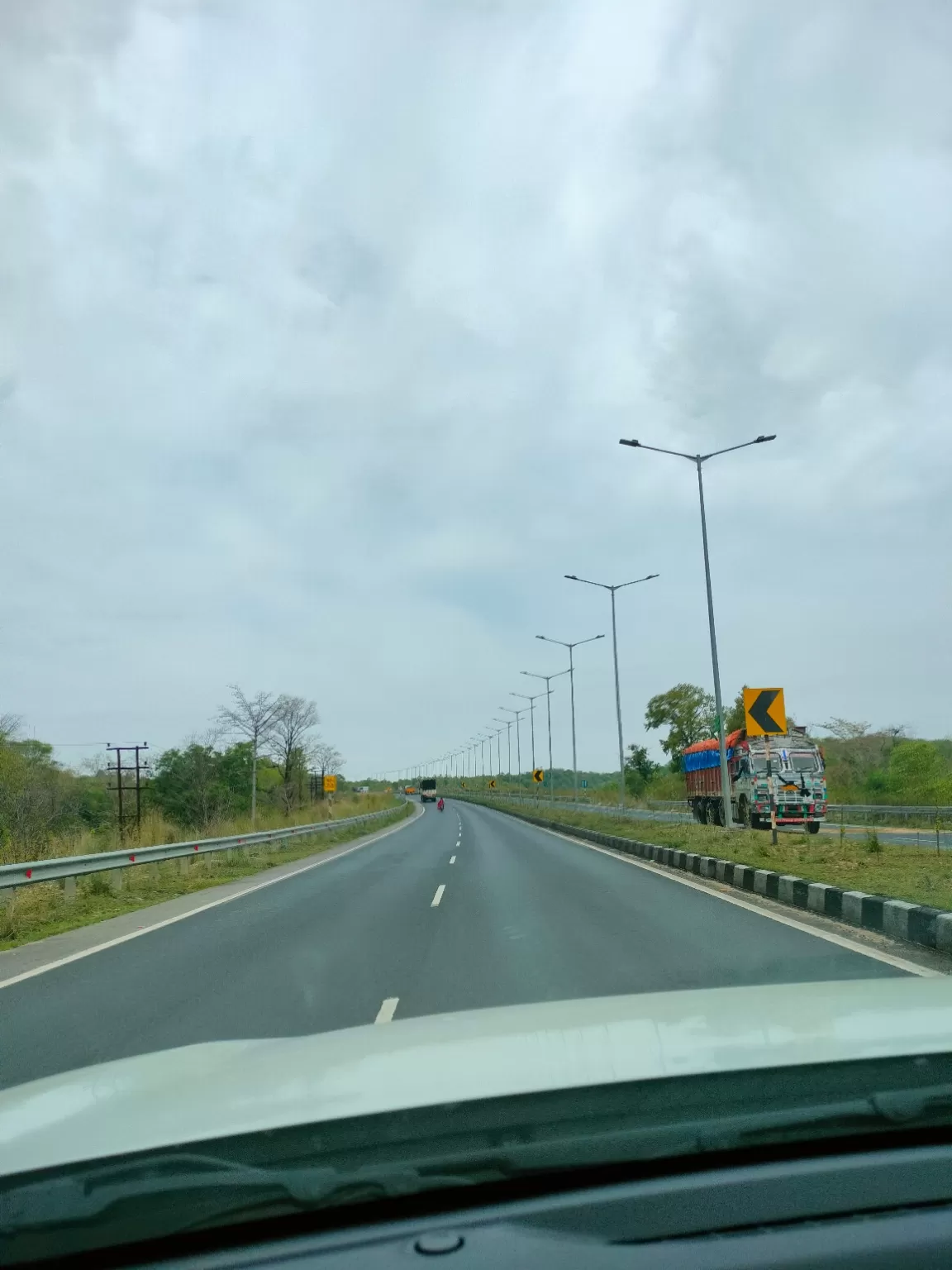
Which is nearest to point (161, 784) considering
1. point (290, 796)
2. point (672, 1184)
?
point (290, 796)

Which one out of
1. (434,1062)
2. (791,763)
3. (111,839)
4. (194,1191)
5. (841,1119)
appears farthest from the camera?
(791,763)

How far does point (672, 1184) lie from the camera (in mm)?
2459

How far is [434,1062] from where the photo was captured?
3.16m

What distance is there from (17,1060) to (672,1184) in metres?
4.79

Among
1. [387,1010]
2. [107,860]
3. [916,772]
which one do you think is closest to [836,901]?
[387,1010]

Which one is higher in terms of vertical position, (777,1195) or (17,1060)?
(777,1195)

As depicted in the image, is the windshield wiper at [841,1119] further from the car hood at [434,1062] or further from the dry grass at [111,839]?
the dry grass at [111,839]

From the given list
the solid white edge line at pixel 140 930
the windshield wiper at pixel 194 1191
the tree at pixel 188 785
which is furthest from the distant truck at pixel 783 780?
the tree at pixel 188 785

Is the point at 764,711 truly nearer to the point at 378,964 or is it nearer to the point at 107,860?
the point at 378,964

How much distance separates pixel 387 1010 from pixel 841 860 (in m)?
10.4

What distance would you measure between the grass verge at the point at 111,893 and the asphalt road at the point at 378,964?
1.55 metres

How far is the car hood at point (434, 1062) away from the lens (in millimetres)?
2629

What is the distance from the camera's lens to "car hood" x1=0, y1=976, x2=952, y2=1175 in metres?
2.63

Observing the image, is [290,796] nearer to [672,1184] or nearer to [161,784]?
[161,784]
